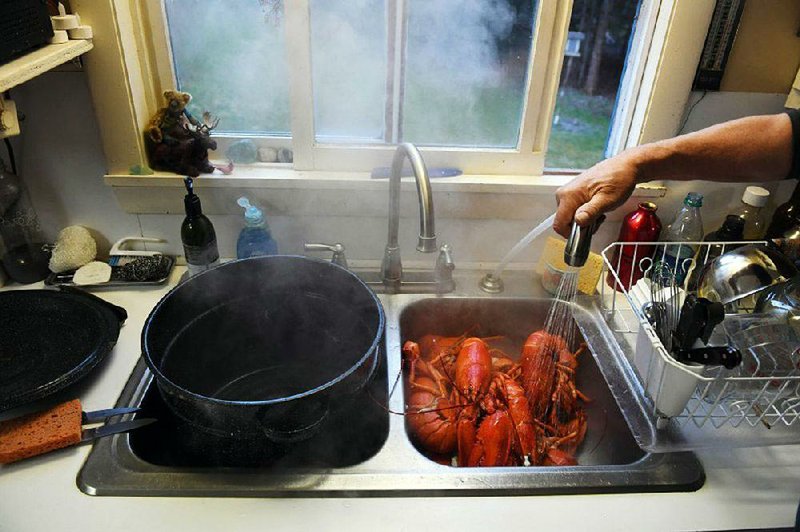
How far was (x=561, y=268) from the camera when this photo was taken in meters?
1.26

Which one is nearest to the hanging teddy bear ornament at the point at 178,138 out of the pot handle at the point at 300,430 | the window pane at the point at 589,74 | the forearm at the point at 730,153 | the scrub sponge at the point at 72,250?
the scrub sponge at the point at 72,250

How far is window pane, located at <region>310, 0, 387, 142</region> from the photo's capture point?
1186 mm

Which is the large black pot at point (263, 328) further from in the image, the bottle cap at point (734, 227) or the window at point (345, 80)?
the bottle cap at point (734, 227)

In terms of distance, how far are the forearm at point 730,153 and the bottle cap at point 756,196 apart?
242 millimetres

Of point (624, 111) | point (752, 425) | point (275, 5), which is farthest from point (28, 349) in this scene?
point (624, 111)

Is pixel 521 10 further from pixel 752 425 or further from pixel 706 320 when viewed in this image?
pixel 752 425

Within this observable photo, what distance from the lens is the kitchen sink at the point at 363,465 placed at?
2.64 feet

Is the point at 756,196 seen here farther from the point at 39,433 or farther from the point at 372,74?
the point at 39,433

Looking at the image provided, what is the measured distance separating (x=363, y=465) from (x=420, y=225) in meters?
0.47

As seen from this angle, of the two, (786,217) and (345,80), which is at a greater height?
(345,80)

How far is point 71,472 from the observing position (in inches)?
32.4

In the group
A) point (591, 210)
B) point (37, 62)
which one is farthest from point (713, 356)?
point (37, 62)

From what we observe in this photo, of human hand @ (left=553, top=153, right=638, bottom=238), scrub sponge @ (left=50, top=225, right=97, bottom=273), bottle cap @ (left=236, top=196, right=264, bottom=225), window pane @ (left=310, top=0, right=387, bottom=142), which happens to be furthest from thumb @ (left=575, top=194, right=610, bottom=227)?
scrub sponge @ (left=50, top=225, right=97, bottom=273)

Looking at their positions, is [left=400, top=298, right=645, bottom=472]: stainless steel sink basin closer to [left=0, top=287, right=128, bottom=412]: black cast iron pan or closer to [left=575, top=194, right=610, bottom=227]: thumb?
[left=575, top=194, right=610, bottom=227]: thumb
